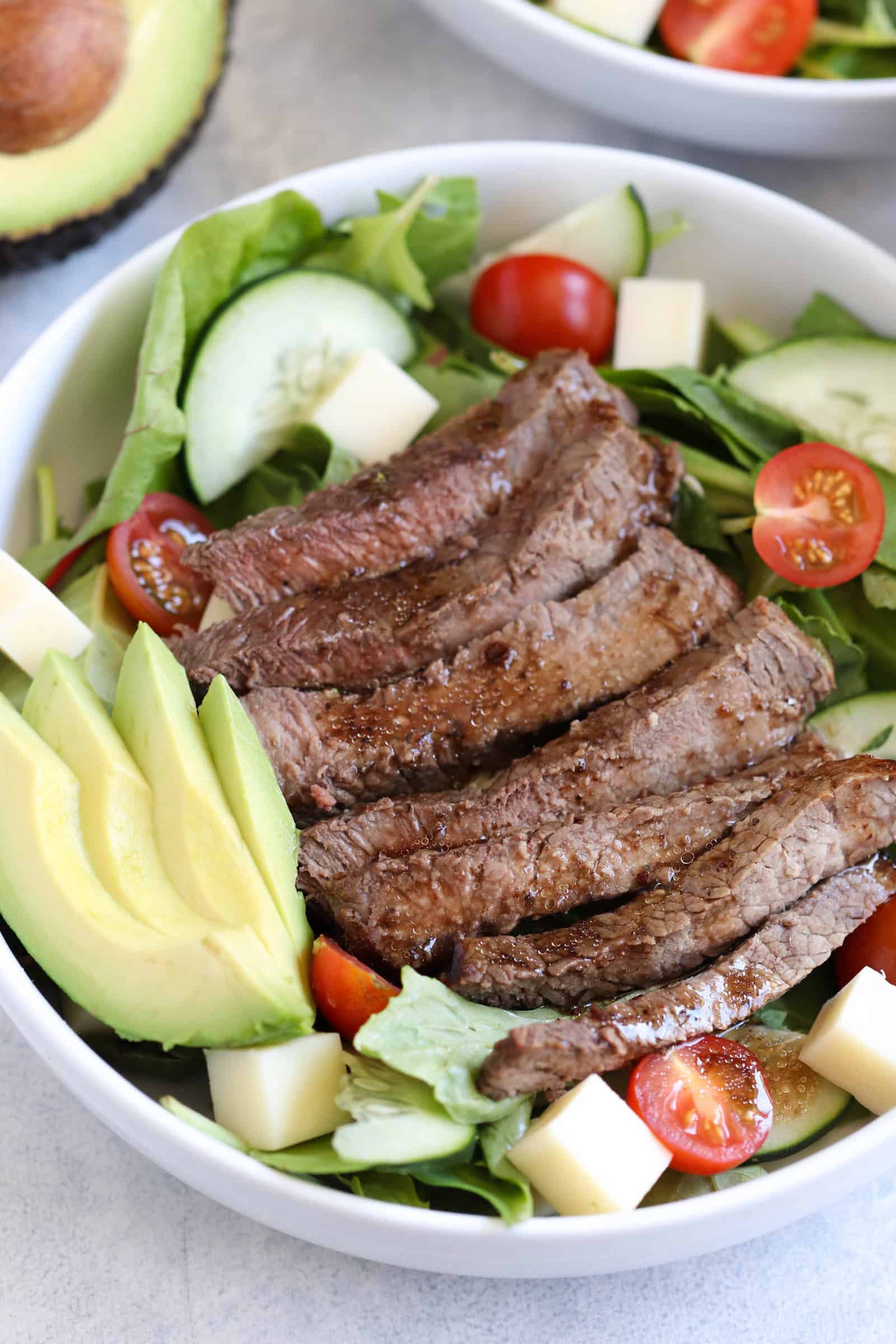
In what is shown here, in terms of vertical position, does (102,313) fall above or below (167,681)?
above

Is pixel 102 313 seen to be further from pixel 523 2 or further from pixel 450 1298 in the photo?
pixel 450 1298

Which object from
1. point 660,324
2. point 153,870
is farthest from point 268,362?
point 153,870

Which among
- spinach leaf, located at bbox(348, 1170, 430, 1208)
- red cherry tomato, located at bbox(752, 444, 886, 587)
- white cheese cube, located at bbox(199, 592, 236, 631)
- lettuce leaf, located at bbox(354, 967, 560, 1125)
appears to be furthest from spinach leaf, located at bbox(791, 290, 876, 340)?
spinach leaf, located at bbox(348, 1170, 430, 1208)

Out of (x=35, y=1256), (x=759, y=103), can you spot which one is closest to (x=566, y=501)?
(x=759, y=103)

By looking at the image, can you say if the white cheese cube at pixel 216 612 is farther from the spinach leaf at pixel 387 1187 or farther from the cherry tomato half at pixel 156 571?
the spinach leaf at pixel 387 1187

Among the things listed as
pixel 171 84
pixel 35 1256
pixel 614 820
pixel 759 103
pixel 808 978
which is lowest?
pixel 35 1256

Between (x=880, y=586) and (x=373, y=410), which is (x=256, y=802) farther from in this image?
(x=880, y=586)

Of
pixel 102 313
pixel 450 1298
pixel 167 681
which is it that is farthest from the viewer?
pixel 102 313
